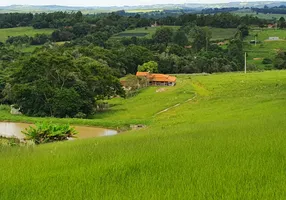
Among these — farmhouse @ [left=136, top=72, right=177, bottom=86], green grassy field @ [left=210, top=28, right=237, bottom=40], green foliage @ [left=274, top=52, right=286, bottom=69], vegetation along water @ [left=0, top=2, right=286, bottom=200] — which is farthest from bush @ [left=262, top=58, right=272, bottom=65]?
farmhouse @ [left=136, top=72, right=177, bottom=86]

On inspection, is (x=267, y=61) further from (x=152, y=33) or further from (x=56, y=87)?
(x=56, y=87)

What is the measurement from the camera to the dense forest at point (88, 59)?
35.1m

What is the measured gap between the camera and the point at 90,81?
38.9 meters

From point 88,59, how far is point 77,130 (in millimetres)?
27406

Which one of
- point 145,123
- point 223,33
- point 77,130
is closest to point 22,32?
point 223,33

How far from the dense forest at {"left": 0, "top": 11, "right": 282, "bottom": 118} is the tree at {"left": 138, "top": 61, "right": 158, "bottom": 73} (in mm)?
1955

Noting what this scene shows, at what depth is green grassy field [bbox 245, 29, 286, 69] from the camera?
8430 centimetres

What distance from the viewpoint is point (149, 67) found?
64.3 m

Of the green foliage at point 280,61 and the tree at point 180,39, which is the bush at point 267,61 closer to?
the green foliage at point 280,61

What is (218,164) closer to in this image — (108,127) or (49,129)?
(49,129)

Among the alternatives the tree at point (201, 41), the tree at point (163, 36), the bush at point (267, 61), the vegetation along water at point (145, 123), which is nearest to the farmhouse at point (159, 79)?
the vegetation along water at point (145, 123)

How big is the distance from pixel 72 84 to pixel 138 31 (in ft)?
289

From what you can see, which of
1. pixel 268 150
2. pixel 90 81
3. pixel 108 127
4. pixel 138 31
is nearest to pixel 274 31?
pixel 138 31

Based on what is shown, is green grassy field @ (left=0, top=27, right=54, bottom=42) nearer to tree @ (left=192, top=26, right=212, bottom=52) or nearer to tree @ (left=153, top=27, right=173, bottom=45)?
tree @ (left=153, top=27, right=173, bottom=45)
